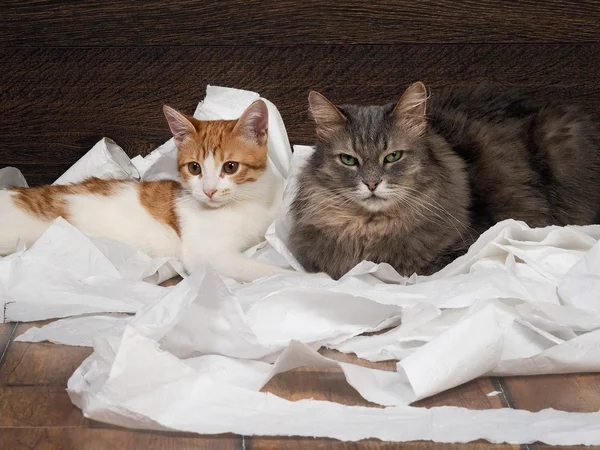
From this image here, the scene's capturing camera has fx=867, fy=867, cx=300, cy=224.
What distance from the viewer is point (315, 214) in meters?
2.06

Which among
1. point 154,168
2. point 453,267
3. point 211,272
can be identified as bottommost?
point 154,168

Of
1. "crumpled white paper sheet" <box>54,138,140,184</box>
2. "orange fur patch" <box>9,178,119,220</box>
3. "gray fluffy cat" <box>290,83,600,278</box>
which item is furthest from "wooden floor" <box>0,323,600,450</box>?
"crumpled white paper sheet" <box>54,138,140,184</box>

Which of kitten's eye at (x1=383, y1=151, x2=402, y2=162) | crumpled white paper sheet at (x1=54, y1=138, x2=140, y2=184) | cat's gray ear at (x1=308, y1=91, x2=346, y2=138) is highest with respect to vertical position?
cat's gray ear at (x1=308, y1=91, x2=346, y2=138)

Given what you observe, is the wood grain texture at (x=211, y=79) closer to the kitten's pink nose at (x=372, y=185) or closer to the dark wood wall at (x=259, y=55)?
the dark wood wall at (x=259, y=55)

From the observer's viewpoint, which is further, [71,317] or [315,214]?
[315,214]

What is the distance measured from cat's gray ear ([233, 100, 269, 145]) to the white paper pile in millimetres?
227

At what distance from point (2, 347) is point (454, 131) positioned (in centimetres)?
116

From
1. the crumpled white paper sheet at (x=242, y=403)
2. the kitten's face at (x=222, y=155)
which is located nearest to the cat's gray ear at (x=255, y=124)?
the kitten's face at (x=222, y=155)

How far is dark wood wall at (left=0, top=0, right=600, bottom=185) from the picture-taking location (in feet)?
8.64

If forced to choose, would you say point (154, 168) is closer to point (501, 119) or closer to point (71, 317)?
point (71, 317)

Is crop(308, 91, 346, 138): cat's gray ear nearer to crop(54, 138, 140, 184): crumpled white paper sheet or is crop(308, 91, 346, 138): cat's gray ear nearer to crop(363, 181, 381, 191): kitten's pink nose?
crop(363, 181, 381, 191): kitten's pink nose

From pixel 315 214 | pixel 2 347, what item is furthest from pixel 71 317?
pixel 315 214

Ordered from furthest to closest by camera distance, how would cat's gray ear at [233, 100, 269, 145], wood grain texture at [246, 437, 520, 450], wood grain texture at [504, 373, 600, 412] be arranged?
cat's gray ear at [233, 100, 269, 145] → wood grain texture at [504, 373, 600, 412] → wood grain texture at [246, 437, 520, 450]

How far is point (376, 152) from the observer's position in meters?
1.94
